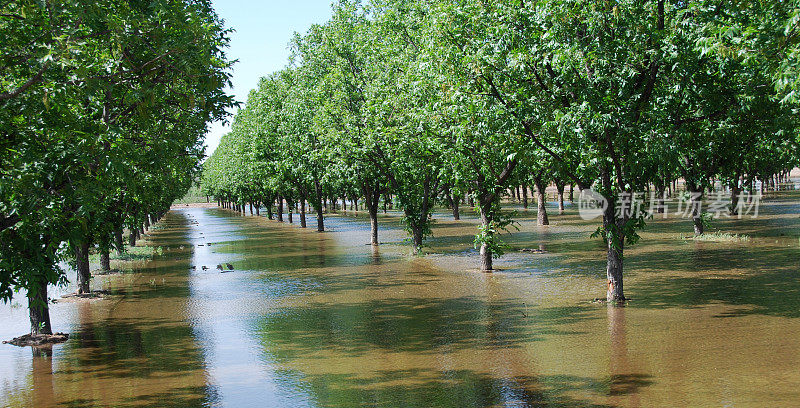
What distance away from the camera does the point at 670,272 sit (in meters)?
21.3

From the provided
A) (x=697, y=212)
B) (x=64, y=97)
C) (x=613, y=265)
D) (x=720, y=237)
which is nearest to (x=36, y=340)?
(x=64, y=97)

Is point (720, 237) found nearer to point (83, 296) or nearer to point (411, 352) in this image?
point (411, 352)

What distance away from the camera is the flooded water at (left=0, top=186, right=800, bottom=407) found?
32.9ft

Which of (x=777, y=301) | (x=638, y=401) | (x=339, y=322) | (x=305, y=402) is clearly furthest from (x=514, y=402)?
(x=777, y=301)

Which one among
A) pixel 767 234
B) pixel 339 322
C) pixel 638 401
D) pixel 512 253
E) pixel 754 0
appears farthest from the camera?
pixel 767 234

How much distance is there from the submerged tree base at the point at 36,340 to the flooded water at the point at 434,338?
36cm

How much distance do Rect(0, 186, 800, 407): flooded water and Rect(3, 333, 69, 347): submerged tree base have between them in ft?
1.18

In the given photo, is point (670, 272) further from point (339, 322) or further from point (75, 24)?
point (75, 24)

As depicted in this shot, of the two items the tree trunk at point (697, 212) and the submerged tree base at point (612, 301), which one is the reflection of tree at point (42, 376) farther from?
the tree trunk at point (697, 212)

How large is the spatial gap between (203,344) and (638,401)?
9.01 m

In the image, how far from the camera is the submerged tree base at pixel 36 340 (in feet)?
47.1

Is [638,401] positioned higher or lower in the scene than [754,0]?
lower

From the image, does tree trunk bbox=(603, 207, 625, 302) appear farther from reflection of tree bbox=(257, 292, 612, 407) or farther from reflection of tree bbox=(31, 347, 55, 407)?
reflection of tree bbox=(31, 347, 55, 407)

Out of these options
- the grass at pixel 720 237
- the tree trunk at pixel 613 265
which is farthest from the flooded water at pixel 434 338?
the grass at pixel 720 237
